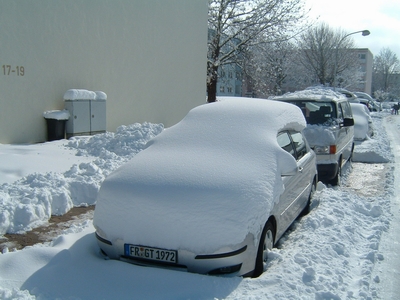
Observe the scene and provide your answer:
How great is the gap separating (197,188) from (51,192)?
331cm

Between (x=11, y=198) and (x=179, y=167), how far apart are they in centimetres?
286

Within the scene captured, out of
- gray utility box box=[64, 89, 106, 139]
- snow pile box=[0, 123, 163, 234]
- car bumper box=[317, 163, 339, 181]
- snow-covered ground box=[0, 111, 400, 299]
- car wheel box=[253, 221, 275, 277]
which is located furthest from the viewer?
gray utility box box=[64, 89, 106, 139]

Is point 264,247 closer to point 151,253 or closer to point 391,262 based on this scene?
point 151,253

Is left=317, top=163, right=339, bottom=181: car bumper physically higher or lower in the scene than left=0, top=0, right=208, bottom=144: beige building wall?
lower

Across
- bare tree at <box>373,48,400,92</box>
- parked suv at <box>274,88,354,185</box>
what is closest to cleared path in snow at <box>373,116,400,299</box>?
parked suv at <box>274,88,354,185</box>

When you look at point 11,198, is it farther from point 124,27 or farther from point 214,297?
point 124,27

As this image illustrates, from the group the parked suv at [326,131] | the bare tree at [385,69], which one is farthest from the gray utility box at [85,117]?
the bare tree at [385,69]

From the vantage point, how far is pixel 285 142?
543 cm

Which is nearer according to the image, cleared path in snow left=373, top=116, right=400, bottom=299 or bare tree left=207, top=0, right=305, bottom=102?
cleared path in snow left=373, top=116, right=400, bottom=299

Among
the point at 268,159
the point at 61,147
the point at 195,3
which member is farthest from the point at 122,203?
the point at 195,3

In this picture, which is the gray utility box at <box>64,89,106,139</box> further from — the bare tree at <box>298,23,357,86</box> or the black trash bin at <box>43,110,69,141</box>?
the bare tree at <box>298,23,357,86</box>

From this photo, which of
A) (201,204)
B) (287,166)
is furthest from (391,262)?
(201,204)

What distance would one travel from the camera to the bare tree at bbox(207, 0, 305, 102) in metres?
23.3

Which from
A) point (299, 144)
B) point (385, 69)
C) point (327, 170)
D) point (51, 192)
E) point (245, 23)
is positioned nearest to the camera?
point (299, 144)
